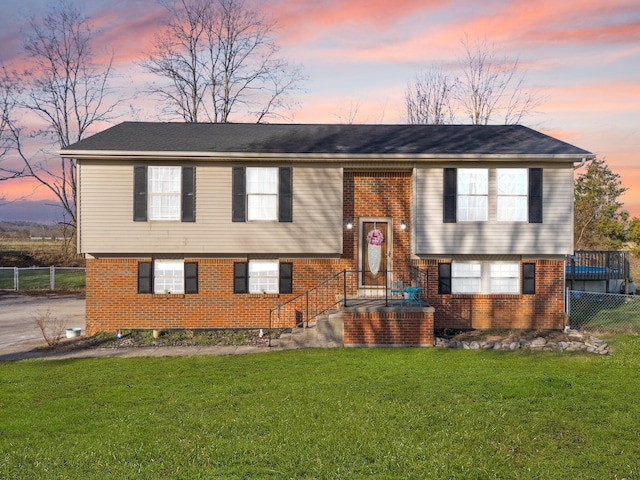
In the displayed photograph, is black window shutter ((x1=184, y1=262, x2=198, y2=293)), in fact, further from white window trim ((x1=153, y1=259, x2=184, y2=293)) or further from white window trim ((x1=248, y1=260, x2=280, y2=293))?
white window trim ((x1=248, y1=260, x2=280, y2=293))

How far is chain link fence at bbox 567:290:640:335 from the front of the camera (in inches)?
610

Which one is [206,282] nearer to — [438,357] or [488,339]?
[438,357]

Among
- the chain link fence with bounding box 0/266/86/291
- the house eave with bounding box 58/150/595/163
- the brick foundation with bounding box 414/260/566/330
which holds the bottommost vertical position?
the chain link fence with bounding box 0/266/86/291

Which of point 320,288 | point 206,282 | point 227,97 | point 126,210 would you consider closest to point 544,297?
point 320,288

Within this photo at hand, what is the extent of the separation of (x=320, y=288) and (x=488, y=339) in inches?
206

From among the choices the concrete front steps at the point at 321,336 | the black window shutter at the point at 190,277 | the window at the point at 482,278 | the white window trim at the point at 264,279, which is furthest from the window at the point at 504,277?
the black window shutter at the point at 190,277

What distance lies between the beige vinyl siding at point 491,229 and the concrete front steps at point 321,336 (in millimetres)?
3524

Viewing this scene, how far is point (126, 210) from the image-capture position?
49.1ft

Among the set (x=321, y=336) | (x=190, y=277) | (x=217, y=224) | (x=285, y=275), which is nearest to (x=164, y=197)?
(x=217, y=224)

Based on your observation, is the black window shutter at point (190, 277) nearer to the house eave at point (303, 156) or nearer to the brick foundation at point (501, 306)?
the house eave at point (303, 156)

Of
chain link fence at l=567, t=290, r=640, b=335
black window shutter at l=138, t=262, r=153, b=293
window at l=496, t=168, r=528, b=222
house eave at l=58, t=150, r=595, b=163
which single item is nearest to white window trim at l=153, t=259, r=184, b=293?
black window shutter at l=138, t=262, r=153, b=293

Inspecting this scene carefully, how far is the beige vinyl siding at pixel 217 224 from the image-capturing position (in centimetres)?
1493

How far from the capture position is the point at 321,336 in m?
13.5

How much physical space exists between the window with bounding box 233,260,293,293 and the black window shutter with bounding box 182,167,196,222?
80.7 inches
